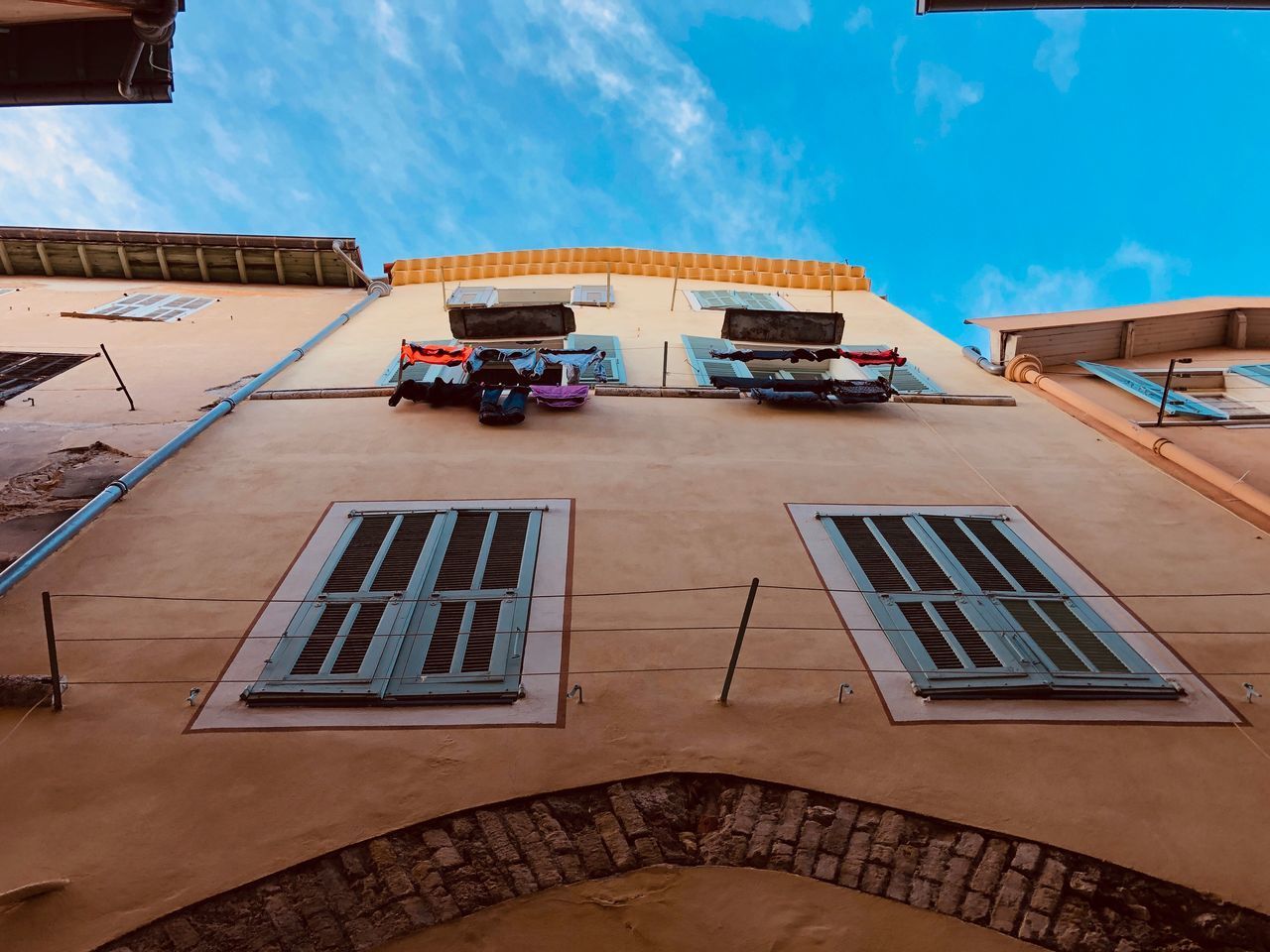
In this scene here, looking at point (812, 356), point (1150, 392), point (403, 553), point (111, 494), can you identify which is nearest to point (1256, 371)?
point (1150, 392)

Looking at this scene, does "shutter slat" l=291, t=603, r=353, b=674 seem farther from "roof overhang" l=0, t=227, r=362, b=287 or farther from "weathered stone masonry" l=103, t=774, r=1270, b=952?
"roof overhang" l=0, t=227, r=362, b=287

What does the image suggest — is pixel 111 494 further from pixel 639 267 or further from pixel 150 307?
pixel 639 267

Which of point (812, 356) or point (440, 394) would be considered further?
point (812, 356)

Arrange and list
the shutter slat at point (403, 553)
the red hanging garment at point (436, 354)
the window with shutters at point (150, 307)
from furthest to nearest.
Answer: the window with shutters at point (150, 307) → the red hanging garment at point (436, 354) → the shutter slat at point (403, 553)

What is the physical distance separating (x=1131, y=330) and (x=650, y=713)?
1213 cm

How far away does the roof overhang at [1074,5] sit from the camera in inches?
328

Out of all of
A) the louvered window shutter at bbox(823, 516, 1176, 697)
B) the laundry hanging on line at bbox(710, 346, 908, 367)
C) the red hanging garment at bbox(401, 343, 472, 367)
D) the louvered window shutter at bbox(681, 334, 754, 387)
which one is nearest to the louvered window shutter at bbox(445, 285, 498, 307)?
the red hanging garment at bbox(401, 343, 472, 367)

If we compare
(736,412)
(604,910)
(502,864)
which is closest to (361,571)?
(502,864)

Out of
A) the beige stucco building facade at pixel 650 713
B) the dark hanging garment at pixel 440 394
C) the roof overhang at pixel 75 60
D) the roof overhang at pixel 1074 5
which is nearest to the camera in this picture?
the beige stucco building facade at pixel 650 713

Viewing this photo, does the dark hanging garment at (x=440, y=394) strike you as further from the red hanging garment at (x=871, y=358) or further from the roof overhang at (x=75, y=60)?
the red hanging garment at (x=871, y=358)

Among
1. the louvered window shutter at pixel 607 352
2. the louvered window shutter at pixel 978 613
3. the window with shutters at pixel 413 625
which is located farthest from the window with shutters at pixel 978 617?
the louvered window shutter at pixel 607 352

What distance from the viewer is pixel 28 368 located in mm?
11773

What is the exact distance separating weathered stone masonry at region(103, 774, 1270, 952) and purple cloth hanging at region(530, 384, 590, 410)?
5644 mm

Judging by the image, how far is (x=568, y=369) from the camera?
10.6 m
